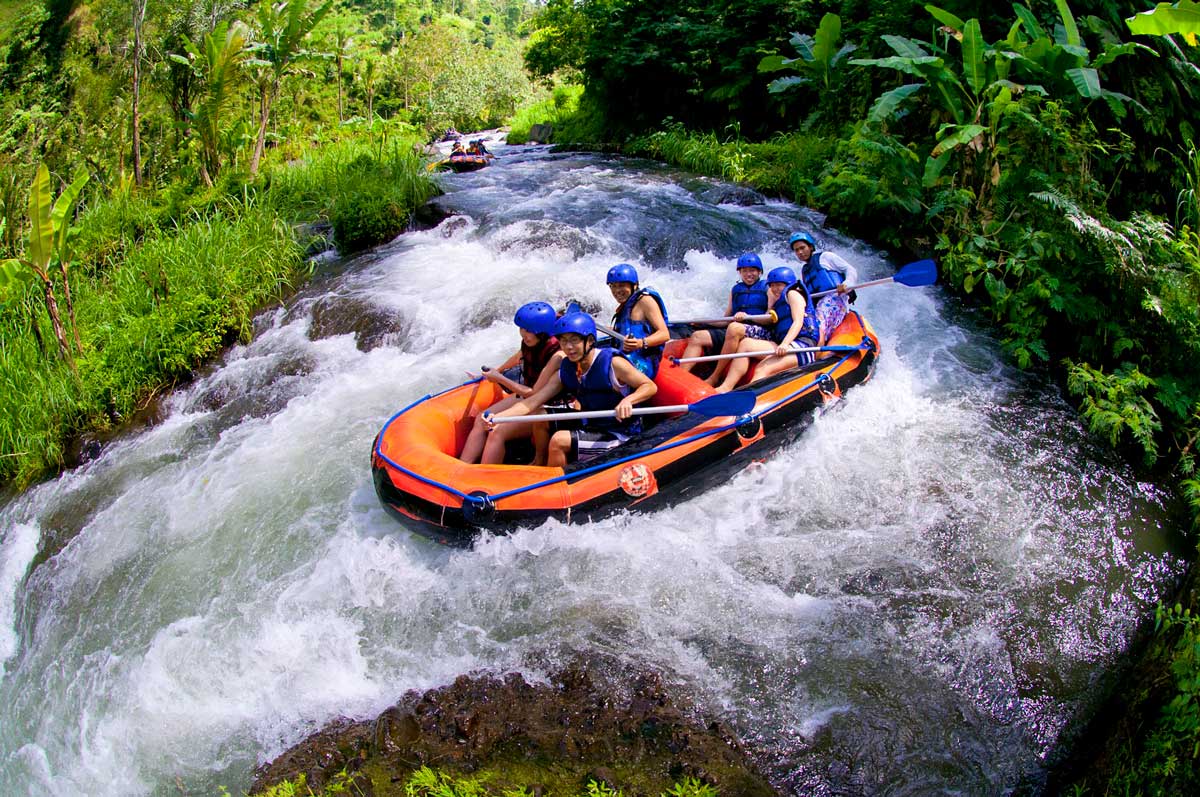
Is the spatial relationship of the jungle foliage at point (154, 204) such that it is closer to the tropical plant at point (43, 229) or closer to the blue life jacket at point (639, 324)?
the tropical plant at point (43, 229)

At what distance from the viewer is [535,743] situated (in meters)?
3.20

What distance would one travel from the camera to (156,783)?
3.32 metres

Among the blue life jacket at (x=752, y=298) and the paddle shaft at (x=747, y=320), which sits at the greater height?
the blue life jacket at (x=752, y=298)

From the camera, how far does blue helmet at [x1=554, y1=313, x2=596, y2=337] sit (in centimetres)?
446

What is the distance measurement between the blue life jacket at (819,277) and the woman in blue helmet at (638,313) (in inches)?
60.5

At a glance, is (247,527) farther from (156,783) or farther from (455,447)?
(156,783)

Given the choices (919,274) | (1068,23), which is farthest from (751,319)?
(1068,23)

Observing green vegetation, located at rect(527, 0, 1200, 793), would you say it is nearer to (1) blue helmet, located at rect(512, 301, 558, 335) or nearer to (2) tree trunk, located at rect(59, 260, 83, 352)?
(1) blue helmet, located at rect(512, 301, 558, 335)

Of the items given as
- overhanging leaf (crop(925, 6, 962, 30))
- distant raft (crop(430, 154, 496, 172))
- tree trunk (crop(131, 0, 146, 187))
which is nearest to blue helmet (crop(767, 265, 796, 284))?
overhanging leaf (crop(925, 6, 962, 30))

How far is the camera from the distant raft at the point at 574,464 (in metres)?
4.29

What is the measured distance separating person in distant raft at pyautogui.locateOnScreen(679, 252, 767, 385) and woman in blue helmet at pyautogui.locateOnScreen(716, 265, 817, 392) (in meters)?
0.07

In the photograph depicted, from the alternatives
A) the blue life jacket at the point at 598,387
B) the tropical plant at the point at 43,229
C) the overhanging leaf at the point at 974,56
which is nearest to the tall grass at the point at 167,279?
the tropical plant at the point at 43,229

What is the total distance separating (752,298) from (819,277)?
647mm

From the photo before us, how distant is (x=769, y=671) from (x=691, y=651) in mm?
360
